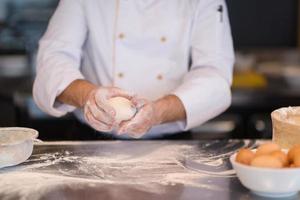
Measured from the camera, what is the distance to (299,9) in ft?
10.6

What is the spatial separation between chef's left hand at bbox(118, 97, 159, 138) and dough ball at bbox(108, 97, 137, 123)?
0.07 feet

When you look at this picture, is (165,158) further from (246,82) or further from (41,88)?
(246,82)

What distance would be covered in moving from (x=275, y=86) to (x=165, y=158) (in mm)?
1464

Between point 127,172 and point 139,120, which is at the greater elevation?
point 139,120

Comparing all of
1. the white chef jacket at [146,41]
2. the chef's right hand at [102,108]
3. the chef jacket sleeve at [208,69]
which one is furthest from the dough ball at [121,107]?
the white chef jacket at [146,41]

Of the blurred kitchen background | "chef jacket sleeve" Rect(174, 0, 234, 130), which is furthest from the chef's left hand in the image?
the blurred kitchen background

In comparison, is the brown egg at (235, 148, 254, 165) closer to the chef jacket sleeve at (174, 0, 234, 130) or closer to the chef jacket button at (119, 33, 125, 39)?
the chef jacket sleeve at (174, 0, 234, 130)

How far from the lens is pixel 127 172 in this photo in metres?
1.31

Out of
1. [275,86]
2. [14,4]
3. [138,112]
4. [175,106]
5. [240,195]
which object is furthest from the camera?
[14,4]

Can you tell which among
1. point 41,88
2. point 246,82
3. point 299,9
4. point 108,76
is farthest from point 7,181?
point 299,9

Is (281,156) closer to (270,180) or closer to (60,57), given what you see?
(270,180)

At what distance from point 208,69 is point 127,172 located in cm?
54

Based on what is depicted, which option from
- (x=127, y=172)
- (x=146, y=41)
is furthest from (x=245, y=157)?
(x=146, y=41)

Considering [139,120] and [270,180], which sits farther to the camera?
[139,120]
